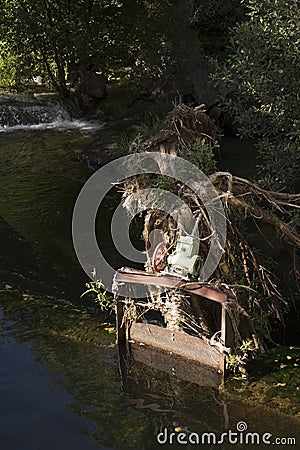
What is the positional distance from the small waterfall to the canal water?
25.4 feet

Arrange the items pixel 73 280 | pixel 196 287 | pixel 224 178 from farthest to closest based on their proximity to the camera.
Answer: pixel 73 280, pixel 224 178, pixel 196 287

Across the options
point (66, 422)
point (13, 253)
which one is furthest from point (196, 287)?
point (13, 253)

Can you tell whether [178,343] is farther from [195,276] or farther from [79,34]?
[79,34]

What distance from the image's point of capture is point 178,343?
17.2 ft

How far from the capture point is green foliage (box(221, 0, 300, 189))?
6.45 meters

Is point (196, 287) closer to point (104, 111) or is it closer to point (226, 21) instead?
point (226, 21)

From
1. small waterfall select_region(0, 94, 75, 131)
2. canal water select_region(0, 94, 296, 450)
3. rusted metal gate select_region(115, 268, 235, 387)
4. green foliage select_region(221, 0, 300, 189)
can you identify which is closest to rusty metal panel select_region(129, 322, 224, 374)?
rusted metal gate select_region(115, 268, 235, 387)

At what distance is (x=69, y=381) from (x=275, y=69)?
418 centimetres

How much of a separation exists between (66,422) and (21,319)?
1.66 metres

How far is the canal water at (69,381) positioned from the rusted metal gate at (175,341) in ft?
0.41

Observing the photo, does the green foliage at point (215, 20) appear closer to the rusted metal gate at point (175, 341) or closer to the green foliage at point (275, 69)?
the green foliage at point (275, 69)

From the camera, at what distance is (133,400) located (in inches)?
196

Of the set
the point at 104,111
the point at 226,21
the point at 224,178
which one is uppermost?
the point at 226,21

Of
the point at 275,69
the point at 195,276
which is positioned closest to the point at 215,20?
the point at 275,69
